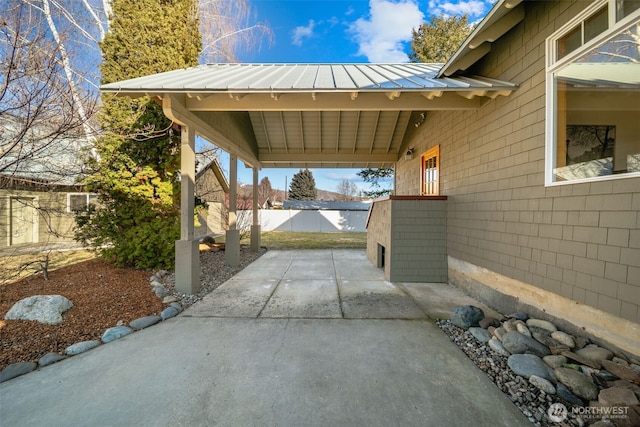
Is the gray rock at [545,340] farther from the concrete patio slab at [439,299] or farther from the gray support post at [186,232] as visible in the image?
the gray support post at [186,232]

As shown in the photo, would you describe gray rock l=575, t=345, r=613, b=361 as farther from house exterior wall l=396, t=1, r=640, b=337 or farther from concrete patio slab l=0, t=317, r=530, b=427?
concrete patio slab l=0, t=317, r=530, b=427

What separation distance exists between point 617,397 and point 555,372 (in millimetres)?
367

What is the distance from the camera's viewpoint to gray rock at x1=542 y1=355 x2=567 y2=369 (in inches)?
88.8

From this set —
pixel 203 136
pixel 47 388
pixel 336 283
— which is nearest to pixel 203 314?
pixel 47 388

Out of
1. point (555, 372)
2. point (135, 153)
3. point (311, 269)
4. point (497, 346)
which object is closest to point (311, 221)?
point (311, 269)

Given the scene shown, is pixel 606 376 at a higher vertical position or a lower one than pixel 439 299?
higher

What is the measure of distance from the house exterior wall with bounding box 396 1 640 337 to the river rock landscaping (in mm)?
345

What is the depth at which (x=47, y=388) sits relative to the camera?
6.97 feet

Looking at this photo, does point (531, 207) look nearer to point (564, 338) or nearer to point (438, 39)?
point (564, 338)

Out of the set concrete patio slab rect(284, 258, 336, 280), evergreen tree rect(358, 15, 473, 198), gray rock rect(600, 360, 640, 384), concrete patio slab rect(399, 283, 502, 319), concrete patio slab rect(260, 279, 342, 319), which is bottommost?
concrete patio slab rect(260, 279, 342, 319)

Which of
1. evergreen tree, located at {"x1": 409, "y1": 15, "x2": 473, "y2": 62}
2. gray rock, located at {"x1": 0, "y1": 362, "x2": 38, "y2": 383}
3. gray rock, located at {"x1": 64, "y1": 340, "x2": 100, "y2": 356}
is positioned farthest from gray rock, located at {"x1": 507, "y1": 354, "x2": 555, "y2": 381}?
evergreen tree, located at {"x1": 409, "y1": 15, "x2": 473, "y2": 62}

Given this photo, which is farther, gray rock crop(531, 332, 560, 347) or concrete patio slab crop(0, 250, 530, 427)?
gray rock crop(531, 332, 560, 347)

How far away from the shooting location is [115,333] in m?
2.98
